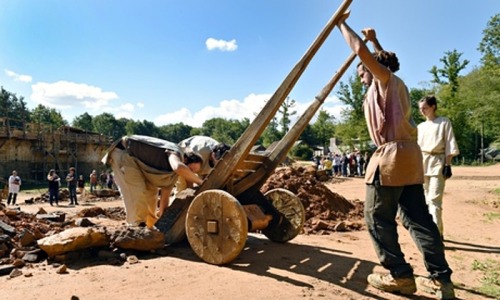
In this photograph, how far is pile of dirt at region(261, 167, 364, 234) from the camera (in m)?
6.46

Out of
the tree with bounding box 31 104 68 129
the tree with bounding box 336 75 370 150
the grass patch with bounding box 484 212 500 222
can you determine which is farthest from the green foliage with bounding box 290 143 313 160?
the tree with bounding box 31 104 68 129

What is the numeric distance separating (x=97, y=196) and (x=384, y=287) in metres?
18.2

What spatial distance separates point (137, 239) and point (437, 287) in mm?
2807

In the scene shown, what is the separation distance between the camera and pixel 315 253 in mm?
4273

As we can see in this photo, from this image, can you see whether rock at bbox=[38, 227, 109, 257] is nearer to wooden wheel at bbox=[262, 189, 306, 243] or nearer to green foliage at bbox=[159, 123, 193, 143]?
wooden wheel at bbox=[262, 189, 306, 243]

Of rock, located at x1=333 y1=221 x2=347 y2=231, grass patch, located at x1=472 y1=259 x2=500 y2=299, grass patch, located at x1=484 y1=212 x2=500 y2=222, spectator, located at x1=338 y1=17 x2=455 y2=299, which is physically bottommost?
grass patch, located at x1=484 y1=212 x2=500 y2=222

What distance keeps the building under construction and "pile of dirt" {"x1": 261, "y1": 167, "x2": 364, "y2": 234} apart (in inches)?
1187

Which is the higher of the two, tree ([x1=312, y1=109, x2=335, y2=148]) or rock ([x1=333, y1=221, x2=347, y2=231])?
tree ([x1=312, y1=109, x2=335, y2=148])

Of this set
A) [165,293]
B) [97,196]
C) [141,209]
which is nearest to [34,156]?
[97,196]

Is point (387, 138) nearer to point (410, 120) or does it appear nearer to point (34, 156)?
point (410, 120)

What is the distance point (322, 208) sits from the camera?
7973mm

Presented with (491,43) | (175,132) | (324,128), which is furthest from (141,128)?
(491,43)

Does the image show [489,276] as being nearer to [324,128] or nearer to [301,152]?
[301,152]

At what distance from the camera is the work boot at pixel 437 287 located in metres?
2.82
